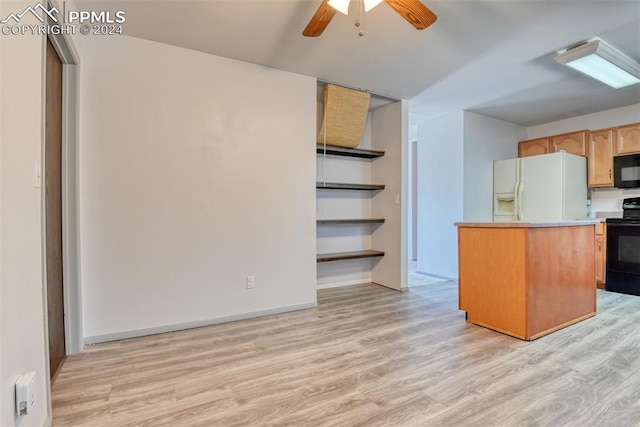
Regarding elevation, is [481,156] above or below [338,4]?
below

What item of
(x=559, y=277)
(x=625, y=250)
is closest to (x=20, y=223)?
(x=559, y=277)

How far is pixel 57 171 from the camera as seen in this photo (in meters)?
2.16

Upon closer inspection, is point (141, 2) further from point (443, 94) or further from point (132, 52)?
point (443, 94)

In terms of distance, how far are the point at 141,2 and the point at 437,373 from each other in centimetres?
325

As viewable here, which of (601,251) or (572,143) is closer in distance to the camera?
(601,251)

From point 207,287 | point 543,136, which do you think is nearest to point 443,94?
point 543,136

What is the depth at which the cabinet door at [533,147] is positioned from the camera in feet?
16.2

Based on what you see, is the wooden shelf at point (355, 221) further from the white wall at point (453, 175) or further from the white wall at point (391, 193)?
the white wall at point (453, 175)

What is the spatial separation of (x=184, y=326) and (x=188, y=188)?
125 cm

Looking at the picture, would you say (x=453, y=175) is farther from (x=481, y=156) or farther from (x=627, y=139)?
(x=627, y=139)

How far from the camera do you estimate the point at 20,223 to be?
124cm

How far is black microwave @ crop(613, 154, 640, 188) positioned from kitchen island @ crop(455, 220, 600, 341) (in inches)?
67.6

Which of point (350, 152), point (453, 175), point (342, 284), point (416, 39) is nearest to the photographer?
point (416, 39)

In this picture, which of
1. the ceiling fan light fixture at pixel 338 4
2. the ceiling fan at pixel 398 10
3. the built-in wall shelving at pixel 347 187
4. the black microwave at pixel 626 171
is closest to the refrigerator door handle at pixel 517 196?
the black microwave at pixel 626 171
